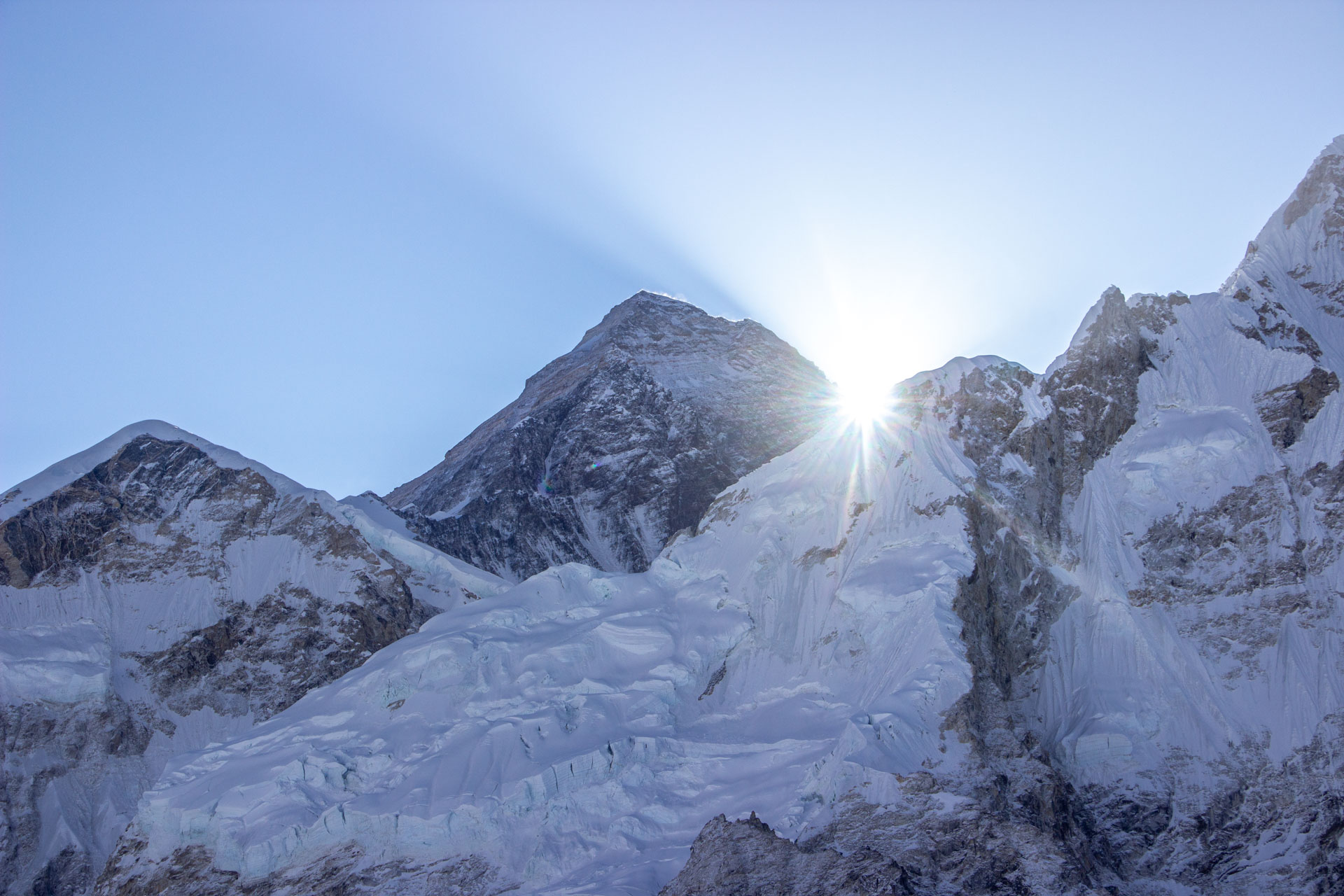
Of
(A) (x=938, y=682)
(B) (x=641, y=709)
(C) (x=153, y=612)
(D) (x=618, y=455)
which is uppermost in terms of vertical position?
(D) (x=618, y=455)

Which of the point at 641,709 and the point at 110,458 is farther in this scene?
the point at 110,458

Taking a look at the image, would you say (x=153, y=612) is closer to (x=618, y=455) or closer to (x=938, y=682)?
(x=618, y=455)

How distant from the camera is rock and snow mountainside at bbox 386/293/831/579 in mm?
105062

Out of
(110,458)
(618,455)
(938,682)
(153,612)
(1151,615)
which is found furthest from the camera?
(618,455)

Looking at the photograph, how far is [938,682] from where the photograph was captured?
167 ft

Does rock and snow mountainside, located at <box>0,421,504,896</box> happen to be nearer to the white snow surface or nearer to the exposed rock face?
the white snow surface

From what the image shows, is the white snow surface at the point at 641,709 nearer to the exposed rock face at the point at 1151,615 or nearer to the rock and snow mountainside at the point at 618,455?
the exposed rock face at the point at 1151,615

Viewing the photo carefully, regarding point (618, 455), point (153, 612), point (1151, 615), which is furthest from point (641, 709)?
point (618, 455)

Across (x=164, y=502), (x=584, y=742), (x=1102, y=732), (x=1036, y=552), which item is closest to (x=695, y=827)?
(x=584, y=742)

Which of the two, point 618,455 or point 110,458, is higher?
point 110,458

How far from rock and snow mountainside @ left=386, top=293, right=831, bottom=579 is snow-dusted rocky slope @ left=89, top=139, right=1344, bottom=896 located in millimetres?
33035

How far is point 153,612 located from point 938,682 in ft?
204

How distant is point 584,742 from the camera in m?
55.0

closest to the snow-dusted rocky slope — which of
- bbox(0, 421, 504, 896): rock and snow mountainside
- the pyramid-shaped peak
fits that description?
bbox(0, 421, 504, 896): rock and snow mountainside
